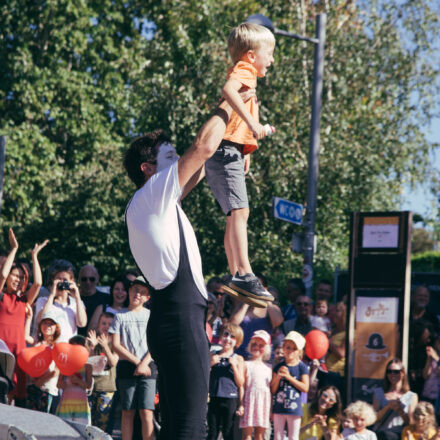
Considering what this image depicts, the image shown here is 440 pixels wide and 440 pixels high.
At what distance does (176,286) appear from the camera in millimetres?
3121

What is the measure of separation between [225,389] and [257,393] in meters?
0.33

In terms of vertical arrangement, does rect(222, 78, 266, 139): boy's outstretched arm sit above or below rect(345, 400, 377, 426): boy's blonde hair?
above

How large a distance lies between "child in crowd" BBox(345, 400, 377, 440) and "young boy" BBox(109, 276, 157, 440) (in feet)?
6.37

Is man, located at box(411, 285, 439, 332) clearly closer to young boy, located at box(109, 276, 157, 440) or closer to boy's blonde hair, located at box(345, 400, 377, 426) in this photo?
boy's blonde hair, located at box(345, 400, 377, 426)

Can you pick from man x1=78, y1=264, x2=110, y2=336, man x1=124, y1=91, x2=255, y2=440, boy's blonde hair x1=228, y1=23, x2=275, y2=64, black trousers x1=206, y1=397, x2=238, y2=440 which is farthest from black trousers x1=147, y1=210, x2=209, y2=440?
man x1=78, y1=264, x2=110, y2=336

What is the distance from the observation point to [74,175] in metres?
22.3

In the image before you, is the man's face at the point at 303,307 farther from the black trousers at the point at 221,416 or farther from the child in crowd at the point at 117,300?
the child in crowd at the point at 117,300

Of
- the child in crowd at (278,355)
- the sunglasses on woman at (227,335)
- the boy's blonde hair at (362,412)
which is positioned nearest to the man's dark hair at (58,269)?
the sunglasses on woman at (227,335)

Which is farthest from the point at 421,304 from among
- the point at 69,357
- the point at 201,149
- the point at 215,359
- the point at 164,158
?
the point at 201,149

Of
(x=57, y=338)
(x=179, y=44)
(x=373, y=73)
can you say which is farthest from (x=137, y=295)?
(x=179, y=44)

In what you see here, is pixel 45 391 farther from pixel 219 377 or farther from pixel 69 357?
pixel 219 377

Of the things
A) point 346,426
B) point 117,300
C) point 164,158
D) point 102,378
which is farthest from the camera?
point 117,300

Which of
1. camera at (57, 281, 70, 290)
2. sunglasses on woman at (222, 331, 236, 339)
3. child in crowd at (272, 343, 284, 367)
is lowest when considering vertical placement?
child in crowd at (272, 343, 284, 367)

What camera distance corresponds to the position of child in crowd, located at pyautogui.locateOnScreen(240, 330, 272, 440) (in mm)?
8406
